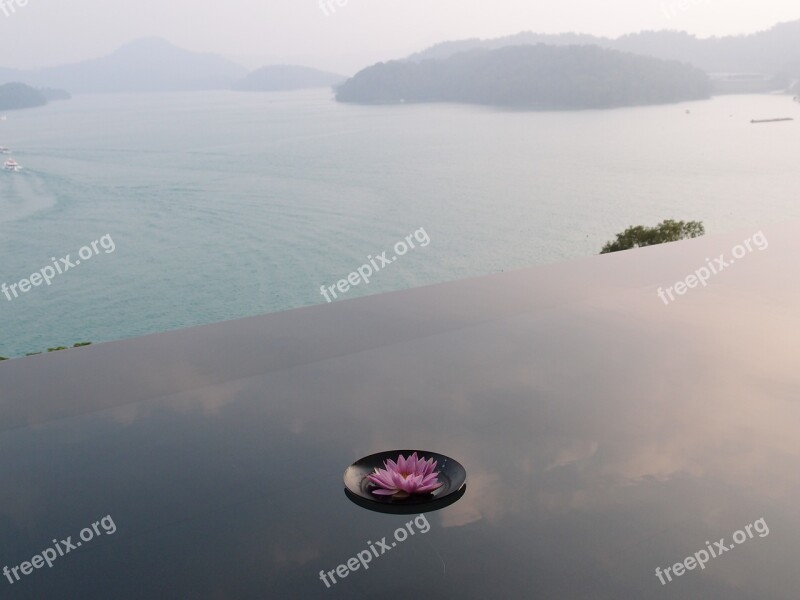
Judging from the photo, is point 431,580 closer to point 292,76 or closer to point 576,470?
point 576,470

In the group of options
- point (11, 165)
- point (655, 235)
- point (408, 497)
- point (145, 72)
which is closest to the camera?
point (408, 497)

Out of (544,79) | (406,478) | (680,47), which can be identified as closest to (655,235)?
(406,478)

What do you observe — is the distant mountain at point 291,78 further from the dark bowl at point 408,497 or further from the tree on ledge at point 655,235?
the dark bowl at point 408,497

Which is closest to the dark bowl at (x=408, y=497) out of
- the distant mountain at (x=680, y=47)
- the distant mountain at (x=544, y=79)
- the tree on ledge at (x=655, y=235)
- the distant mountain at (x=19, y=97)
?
the tree on ledge at (x=655, y=235)

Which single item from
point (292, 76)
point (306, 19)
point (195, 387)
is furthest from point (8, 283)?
point (292, 76)

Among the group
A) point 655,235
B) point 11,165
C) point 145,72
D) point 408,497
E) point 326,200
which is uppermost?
point 145,72

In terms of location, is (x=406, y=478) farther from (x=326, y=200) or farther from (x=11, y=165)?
(x=11, y=165)

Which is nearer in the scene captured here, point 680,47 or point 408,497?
Answer: point 408,497
